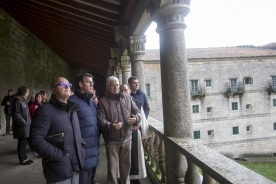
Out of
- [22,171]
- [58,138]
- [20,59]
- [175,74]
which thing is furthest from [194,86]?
[58,138]

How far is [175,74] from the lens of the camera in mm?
2119

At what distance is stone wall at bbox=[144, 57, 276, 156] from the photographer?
2230cm

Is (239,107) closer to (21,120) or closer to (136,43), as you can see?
(136,43)

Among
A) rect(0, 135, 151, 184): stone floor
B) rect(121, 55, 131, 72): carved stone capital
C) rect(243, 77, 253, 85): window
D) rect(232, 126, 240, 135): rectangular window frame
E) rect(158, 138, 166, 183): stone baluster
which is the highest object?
rect(243, 77, 253, 85): window

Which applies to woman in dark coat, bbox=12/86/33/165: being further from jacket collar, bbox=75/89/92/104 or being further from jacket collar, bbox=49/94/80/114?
jacket collar, bbox=49/94/80/114

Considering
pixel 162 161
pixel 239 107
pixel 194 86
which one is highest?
pixel 194 86

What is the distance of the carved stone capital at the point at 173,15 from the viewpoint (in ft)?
6.72

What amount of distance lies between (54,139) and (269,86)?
26556 millimetres

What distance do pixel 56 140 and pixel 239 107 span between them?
24.7 metres

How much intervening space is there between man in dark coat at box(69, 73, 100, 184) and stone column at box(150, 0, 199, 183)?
768 mm

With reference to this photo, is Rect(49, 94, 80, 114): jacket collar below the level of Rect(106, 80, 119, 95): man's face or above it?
below

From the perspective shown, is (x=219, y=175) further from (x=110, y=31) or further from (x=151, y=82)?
(x=151, y=82)

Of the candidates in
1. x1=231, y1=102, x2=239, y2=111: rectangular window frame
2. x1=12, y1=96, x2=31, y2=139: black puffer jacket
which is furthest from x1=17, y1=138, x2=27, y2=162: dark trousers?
x1=231, y1=102, x2=239, y2=111: rectangular window frame

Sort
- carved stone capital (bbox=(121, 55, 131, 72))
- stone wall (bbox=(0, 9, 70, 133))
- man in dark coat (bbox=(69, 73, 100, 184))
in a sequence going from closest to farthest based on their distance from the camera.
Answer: man in dark coat (bbox=(69, 73, 100, 184)), carved stone capital (bbox=(121, 55, 131, 72)), stone wall (bbox=(0, 9, 70, 133))
